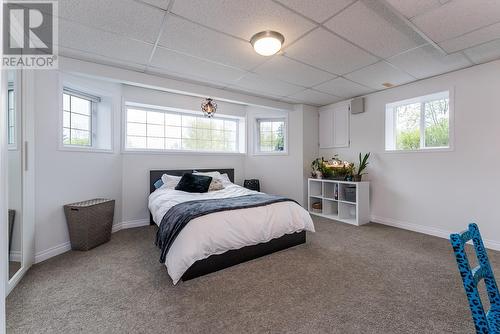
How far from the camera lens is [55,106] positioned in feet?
9.03

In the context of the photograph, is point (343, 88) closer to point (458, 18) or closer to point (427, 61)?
point (427, 61)

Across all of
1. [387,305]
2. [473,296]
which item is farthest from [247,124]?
[473,296]

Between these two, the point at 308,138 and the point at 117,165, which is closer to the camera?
the point at 117,165

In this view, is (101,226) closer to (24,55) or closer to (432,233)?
(24,55)

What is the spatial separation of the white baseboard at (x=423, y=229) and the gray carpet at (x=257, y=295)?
0.25 m

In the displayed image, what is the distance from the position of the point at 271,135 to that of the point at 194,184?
7.93 ft

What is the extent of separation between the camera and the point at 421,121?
3697mm

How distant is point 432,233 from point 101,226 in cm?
488

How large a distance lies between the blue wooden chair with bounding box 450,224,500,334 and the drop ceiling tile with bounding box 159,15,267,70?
2.45 meters

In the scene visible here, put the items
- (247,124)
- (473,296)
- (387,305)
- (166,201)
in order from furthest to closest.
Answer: (247,124) < (166,201) < (387,305) < (473,296)

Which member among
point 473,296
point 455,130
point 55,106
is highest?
point 55,106

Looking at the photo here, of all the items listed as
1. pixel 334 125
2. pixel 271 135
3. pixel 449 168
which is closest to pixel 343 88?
pixel 334 125

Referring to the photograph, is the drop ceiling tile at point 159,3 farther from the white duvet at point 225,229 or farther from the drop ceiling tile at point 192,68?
the white duvet at point 225,229

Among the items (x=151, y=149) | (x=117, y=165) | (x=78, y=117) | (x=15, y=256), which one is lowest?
(x=15, y=256)
